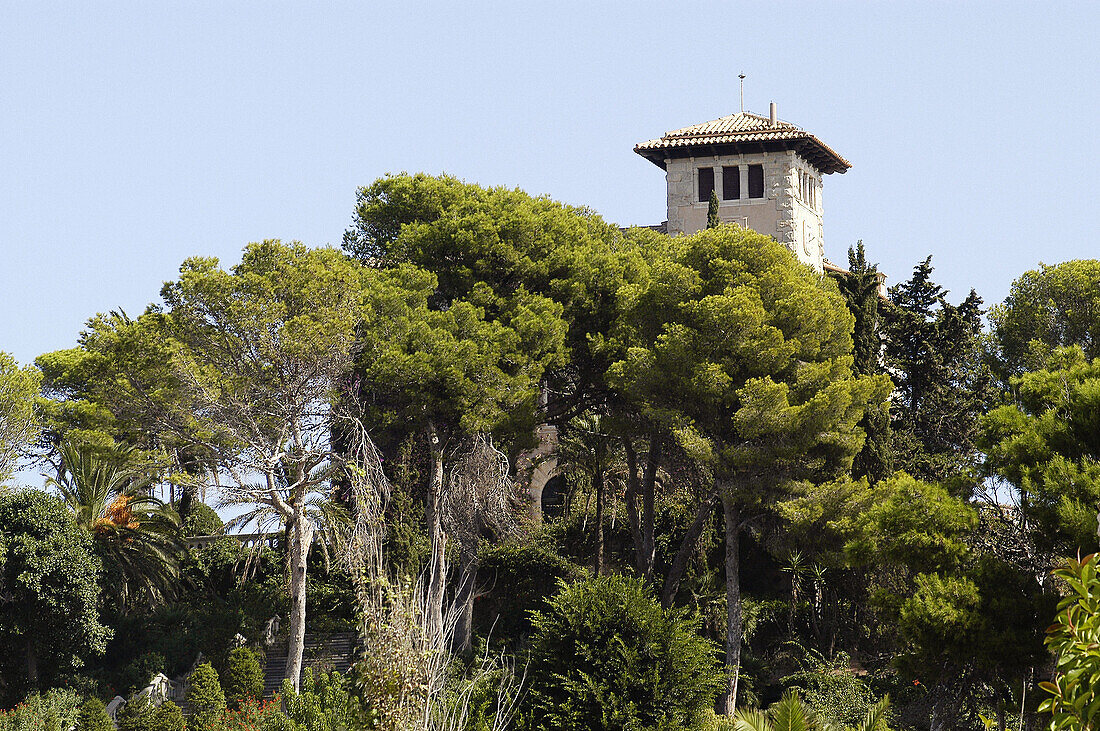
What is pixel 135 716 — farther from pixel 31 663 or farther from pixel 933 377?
pixel 933 377

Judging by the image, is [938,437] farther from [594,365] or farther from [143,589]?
[143,589]

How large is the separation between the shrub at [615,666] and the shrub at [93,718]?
1028 centimetres

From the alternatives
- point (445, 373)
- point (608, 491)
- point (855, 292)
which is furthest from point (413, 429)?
point (855, 292)

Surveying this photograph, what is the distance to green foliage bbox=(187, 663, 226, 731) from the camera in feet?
83.7

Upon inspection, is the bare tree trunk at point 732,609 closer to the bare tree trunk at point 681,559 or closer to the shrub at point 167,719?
the bare tree trunk at point 681,559

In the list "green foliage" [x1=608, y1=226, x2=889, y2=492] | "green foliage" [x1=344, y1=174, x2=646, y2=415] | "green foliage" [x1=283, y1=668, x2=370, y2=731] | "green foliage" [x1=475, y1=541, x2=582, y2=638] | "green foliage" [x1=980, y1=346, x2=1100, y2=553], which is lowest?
"green foliage" [x1=283, y1=668, x2=370, y2=731]

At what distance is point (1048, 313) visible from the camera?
3553cm

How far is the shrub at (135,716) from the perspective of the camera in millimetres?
26594

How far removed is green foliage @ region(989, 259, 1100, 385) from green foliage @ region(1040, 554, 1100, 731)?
1127 inches

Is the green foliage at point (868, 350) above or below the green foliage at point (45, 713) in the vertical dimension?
above

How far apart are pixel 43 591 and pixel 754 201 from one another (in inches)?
1100

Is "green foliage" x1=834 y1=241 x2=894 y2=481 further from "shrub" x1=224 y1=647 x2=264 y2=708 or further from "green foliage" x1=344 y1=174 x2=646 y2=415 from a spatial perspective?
"shrub" x1=224 y1=647 x2=264 y2=708

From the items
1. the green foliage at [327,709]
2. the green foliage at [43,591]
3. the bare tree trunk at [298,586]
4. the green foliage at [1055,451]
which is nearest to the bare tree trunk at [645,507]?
the bare tree trunk at [298,586]

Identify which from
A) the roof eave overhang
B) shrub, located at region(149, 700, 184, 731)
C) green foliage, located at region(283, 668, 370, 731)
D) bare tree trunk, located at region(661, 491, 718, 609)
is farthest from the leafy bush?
the roof eave overhang
